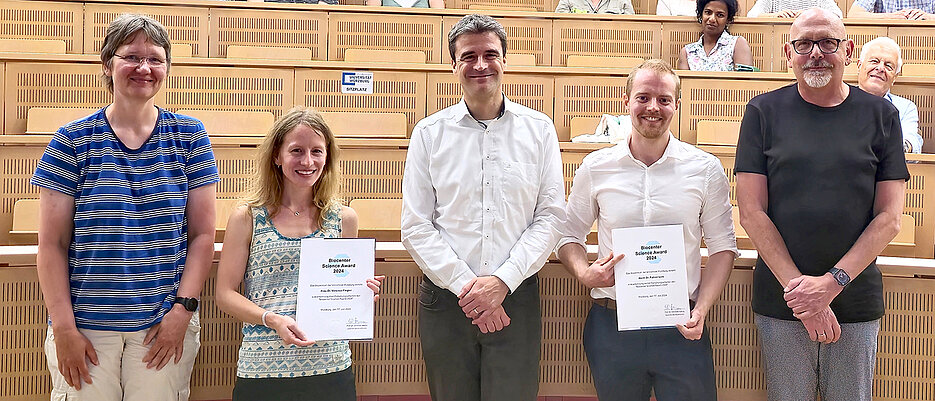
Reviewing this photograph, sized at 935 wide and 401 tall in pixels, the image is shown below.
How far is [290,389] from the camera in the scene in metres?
1.67

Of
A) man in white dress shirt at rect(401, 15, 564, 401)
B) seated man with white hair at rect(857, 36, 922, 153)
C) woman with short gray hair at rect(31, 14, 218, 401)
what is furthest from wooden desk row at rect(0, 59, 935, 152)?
woman with short gray hair at rect(31, 14, 218, 401)

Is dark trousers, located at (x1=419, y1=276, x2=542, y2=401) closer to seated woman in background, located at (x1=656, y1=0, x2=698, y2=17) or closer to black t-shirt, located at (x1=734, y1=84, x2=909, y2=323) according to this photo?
black t-shirt, located at (x1=734, y1=84, x2=909, y2=323)

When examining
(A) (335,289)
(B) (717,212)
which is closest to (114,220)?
(A) (335,289)

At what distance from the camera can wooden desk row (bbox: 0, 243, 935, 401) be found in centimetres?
188

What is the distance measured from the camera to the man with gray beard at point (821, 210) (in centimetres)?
172

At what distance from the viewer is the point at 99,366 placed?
5.37ft

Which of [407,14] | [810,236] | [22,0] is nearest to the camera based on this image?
[810,236]

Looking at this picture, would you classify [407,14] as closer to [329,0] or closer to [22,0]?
[329,0]

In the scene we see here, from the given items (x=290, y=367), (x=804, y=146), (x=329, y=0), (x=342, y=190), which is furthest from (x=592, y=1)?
(x=290, y=367)

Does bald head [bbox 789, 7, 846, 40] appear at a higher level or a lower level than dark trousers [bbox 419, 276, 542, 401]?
higher

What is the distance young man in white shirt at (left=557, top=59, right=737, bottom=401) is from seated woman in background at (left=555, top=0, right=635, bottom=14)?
329 cm

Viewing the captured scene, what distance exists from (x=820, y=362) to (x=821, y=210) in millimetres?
394

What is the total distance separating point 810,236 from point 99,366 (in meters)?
1.73

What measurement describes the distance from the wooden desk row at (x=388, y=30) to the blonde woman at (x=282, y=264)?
2532 mm
